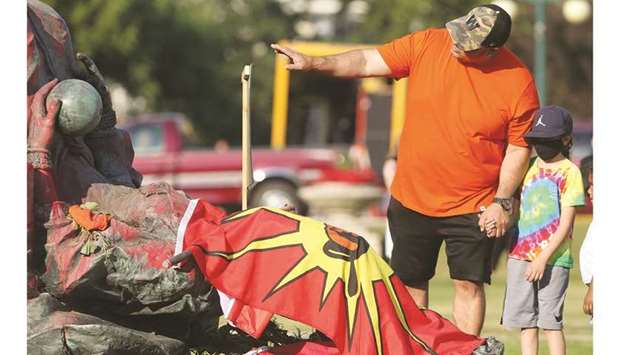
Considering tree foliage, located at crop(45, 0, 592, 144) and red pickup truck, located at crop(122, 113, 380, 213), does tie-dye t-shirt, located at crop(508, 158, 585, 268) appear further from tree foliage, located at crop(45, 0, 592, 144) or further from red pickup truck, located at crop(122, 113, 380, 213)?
tree foliage, located at crop(45, 0, 592, 144)

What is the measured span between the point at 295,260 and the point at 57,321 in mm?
987

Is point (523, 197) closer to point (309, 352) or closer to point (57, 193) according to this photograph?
point (309, 352)

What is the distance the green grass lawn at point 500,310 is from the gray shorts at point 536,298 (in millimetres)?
1250

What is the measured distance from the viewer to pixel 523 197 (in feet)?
23.7

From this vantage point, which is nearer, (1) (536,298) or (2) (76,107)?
(2) (76,107)

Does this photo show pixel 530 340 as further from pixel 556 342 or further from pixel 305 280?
pixel 305 280

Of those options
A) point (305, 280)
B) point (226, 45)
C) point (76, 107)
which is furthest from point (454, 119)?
point (226, 45)

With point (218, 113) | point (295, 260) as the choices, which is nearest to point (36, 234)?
point (295, 260)

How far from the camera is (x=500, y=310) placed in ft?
38.2

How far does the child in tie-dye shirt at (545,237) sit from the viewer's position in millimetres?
7043

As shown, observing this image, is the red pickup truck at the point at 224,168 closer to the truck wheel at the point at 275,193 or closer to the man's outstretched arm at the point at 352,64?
the truck wheel at the point at 275,193

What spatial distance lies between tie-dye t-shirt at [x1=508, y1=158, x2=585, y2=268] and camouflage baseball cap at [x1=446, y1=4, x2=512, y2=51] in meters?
0.69

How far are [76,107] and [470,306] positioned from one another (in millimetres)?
2355

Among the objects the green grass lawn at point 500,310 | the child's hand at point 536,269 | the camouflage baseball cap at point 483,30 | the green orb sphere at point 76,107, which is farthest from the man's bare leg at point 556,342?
the green orb sphere at point 76,107
